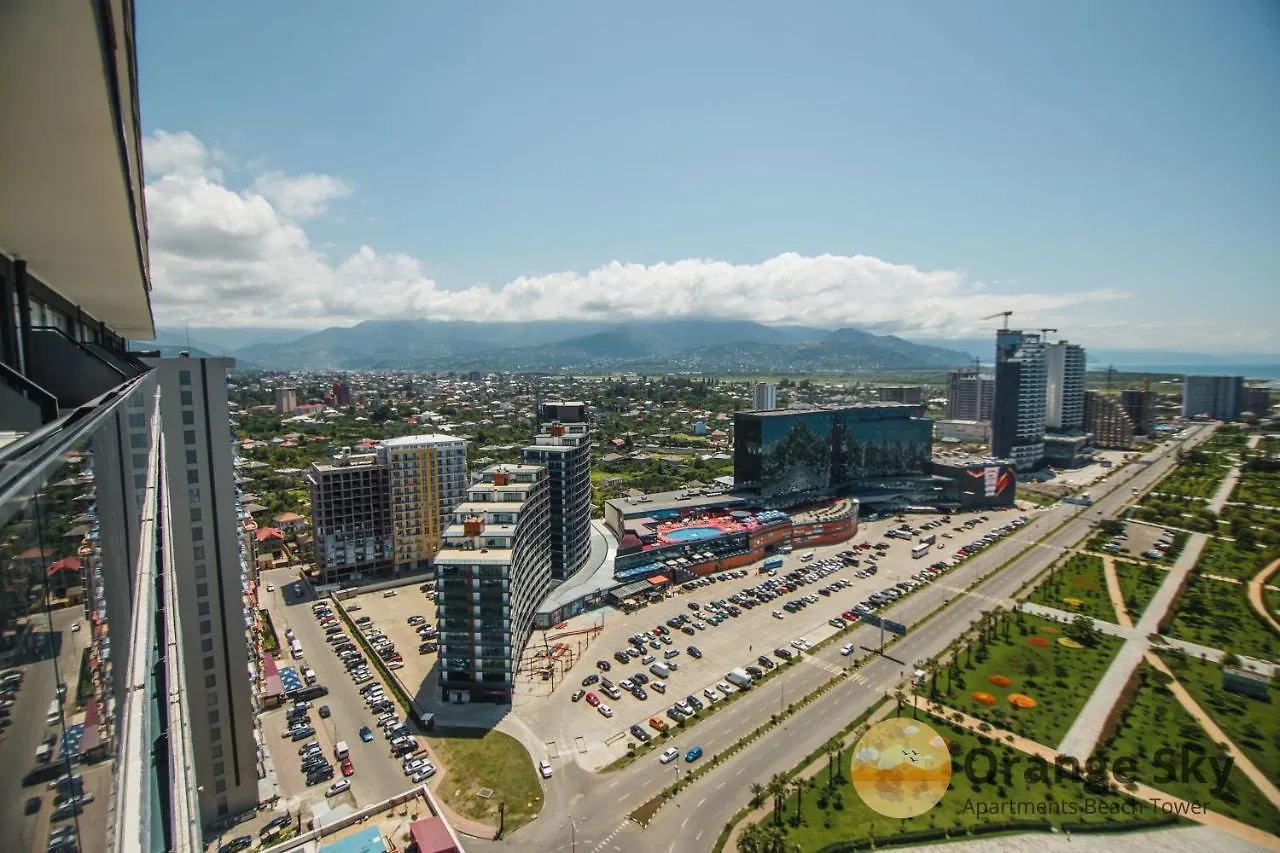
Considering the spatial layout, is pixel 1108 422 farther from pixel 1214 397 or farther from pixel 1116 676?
pixel 1116 676

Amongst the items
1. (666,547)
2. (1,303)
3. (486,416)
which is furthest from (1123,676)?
(486,416)

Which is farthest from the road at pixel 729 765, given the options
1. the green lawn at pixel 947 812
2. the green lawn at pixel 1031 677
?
the green lawn at pixel 1031 677

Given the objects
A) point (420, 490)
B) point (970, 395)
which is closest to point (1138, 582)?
point (420, 490)

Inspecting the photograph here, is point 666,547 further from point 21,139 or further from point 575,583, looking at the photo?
point 21,139

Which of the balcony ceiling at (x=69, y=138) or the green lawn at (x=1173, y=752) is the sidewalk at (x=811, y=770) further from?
the balcony ceiling at (x=69, y=138)

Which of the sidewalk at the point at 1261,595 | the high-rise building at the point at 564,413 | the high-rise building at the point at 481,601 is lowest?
the sidewalk at the point at 1261,595

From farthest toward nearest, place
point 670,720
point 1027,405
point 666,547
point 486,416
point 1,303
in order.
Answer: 1. point 486,416
2. point 1027,405
3. point 666,547
4. point 670,720
5. point 1,303
